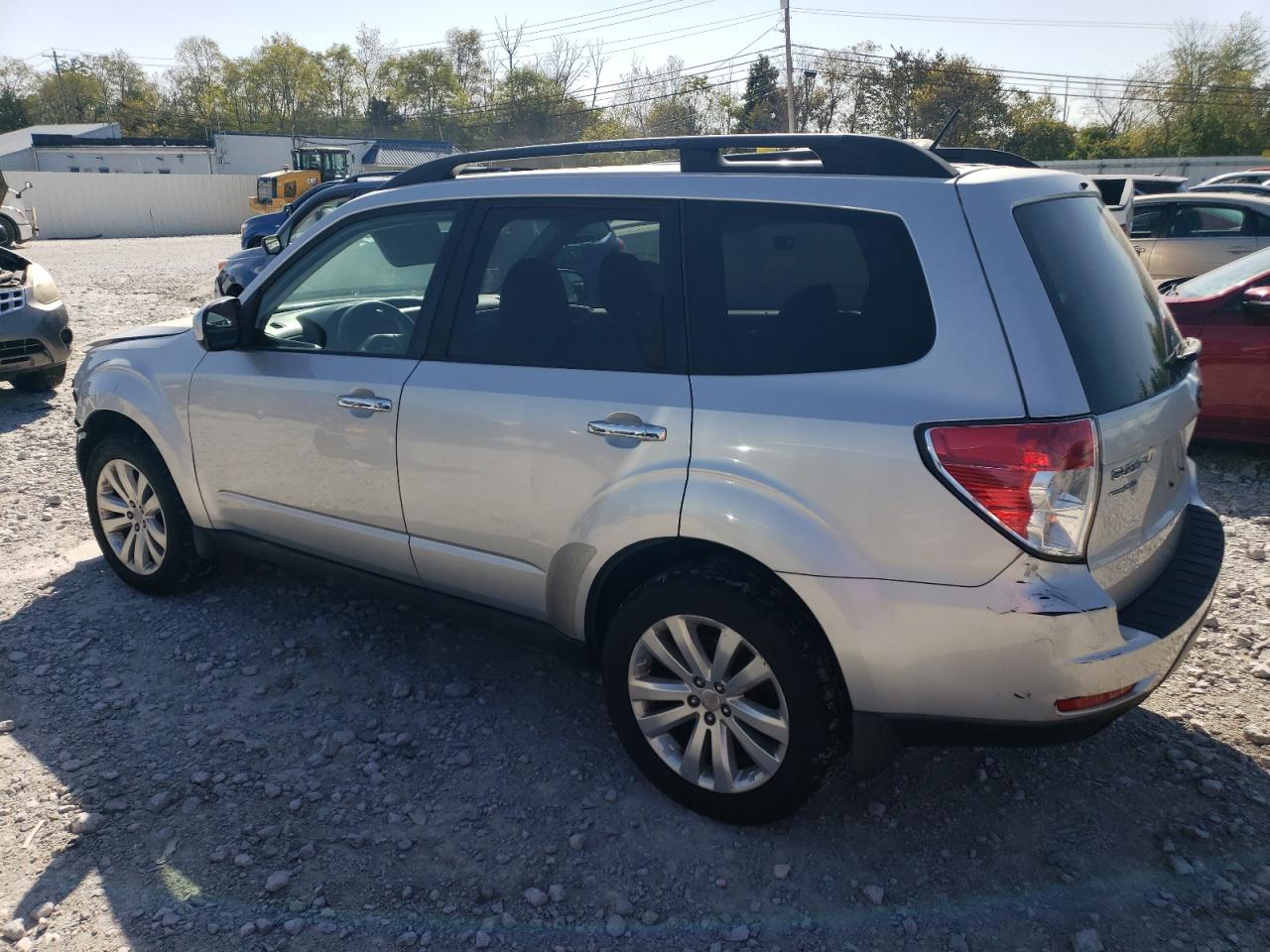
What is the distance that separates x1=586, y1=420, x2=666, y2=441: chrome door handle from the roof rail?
828 millimetres

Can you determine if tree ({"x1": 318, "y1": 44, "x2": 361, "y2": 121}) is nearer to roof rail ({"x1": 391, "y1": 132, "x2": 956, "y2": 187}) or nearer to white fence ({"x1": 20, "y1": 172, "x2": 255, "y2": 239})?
white fence ({"x1": 20, "y1": 172, "x2": 255, "y2": 239})

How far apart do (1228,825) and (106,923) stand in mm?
3229

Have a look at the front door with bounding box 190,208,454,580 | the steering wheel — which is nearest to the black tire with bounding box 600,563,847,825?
the front door with bounding box 190,208,454,580

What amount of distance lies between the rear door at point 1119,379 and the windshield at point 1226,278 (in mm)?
3989

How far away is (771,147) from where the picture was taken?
2.92 meters

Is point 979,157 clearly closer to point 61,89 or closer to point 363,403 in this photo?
point 363,403

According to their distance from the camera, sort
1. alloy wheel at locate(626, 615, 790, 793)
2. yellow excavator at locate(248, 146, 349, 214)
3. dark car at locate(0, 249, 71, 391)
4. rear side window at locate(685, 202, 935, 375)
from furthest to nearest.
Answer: yellow excavator at locate(248, 146, 349, 214) < dark car at locate(0, 249, 71, 391) < alloy wheel at locate(626, 615, 790, 793) < rear side window at locate(685, 202, 935, 375)

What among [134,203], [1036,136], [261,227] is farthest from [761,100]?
[261,227]

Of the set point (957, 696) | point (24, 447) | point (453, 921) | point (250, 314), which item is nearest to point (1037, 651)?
point (957, 696)

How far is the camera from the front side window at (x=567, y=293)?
9.77ft

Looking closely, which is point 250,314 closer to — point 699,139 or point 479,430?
point 479,430

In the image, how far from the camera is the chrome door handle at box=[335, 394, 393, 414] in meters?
3.44

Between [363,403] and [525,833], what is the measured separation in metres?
1.58

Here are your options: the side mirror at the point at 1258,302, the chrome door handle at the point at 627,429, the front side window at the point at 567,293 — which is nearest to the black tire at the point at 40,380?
the front side window at the point at 567,293
